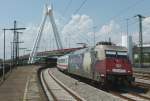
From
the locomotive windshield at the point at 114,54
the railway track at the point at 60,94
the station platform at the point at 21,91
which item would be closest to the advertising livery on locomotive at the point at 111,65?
the locomotive windshield at the point at 114,54

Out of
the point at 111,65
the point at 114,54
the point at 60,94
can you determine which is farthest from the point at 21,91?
the point at 114,54

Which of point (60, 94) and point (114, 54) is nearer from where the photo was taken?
point (114, 54)

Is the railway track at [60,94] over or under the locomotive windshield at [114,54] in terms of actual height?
under

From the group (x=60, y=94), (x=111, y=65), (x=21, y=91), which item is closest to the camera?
(x=111, y=65)

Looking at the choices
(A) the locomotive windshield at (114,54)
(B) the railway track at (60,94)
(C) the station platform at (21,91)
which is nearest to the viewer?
(C) the station platform at (21,91)

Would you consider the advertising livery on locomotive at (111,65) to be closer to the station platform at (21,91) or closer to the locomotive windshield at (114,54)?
the locomotive windshield at (114,54)

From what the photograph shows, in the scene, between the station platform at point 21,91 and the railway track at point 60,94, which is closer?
the station platform at point 21,91

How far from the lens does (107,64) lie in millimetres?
26203

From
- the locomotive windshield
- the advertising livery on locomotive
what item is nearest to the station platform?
the advertising livery on locomotive

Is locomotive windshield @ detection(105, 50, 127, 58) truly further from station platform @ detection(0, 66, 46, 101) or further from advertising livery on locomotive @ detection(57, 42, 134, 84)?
station platform @ detection(0, 66, 46, 101)

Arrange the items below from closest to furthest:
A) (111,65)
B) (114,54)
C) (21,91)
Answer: (111,65), (114,54), (21,91)

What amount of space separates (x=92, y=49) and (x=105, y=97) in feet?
25.8

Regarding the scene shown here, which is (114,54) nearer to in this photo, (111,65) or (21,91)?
(111,65)

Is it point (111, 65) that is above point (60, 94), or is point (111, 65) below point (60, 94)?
above
